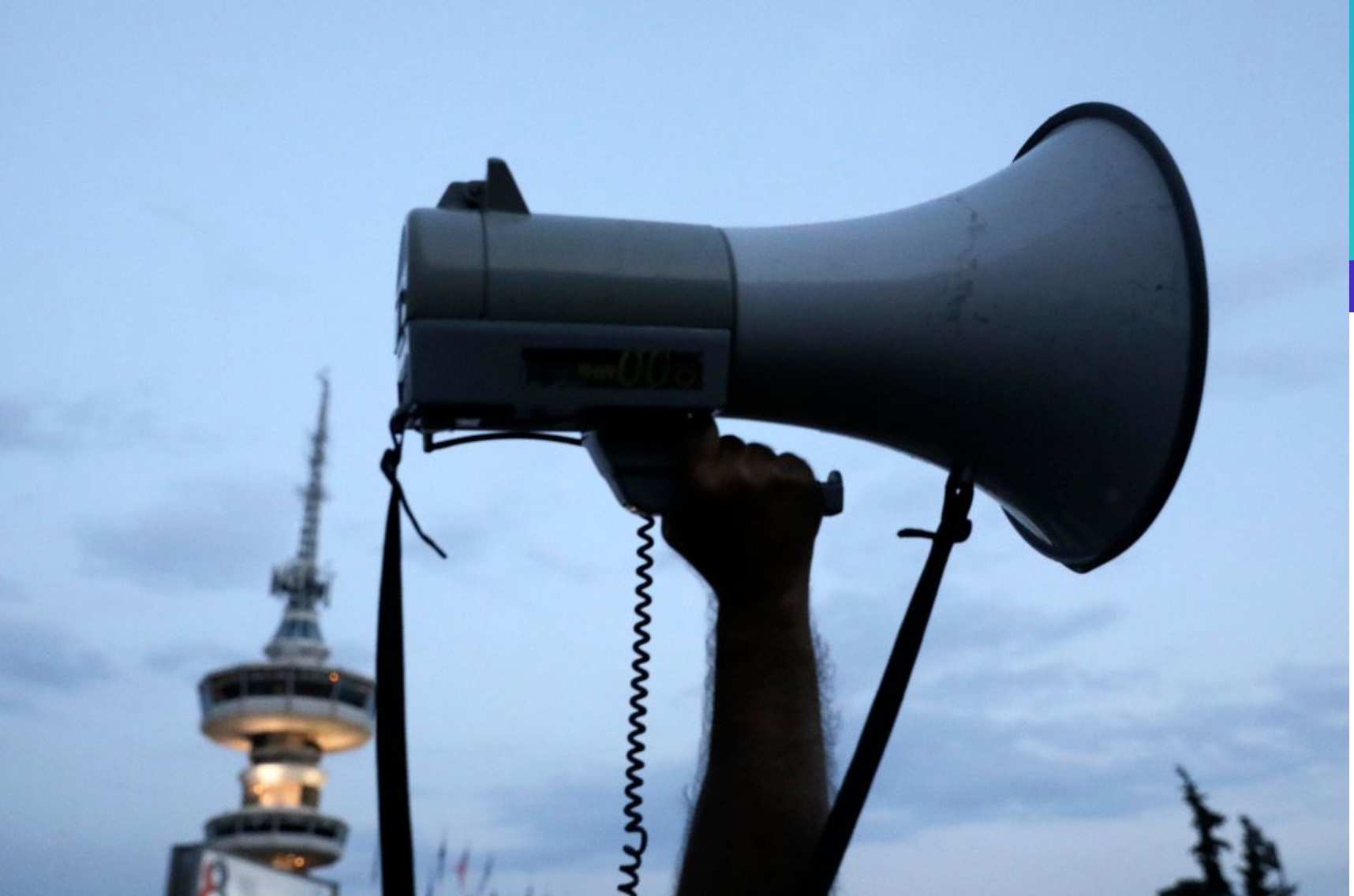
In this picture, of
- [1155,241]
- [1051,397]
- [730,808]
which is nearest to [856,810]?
[730,808]

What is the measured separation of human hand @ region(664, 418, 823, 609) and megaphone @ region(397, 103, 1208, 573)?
0.09m

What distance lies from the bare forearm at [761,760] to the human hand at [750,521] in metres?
0.02

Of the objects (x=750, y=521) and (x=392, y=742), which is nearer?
(x=392, y=742)

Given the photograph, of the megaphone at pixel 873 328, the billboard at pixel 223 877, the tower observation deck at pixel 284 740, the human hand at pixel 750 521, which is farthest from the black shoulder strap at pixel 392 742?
the tower observation deck at pixel 284 740

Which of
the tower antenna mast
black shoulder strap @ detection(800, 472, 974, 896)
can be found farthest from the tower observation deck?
black shoulder strap @ detection(800, 472, 974, 896)

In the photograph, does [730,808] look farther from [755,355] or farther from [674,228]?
[674,228]

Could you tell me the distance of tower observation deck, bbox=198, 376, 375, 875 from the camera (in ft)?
192

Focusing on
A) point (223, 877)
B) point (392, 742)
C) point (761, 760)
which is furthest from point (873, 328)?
point (223, 877)

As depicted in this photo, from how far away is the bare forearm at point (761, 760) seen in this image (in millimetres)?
1970

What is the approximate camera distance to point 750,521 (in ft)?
6.87

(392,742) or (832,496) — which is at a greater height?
(832,496)

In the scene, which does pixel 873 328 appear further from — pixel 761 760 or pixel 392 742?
pixel 392 742

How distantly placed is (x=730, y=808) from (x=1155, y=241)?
92 cm

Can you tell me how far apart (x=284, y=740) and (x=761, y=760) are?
60083mm
